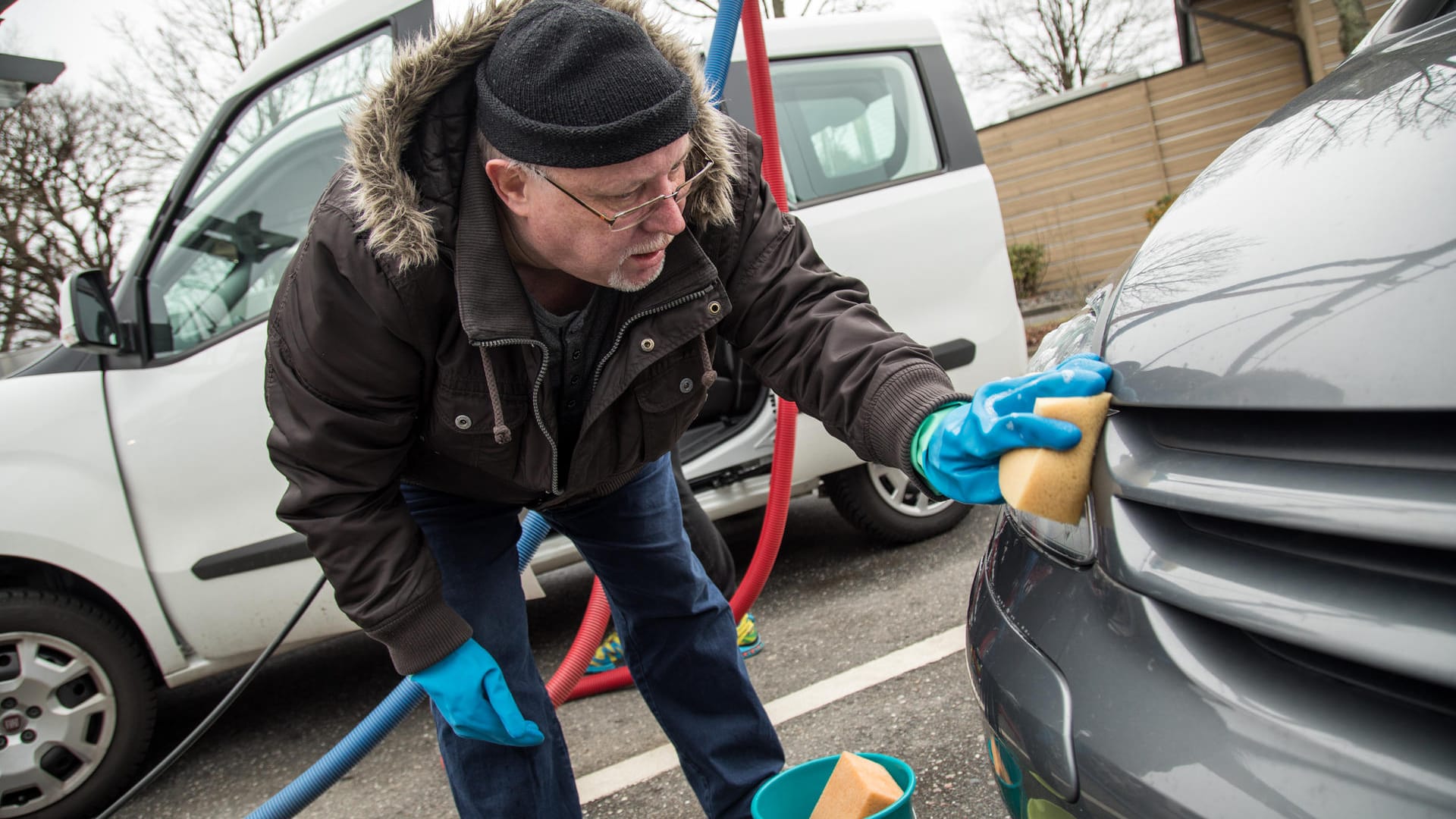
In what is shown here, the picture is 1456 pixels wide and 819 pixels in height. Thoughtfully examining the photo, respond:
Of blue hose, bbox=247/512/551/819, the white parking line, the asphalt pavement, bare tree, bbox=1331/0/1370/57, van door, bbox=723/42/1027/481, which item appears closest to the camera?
blue hose, bbox=247/512/551/819

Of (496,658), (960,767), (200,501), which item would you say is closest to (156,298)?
(200,501)

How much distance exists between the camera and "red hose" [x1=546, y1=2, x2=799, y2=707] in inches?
A: 104

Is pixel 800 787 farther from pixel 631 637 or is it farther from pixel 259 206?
pixel 259 206

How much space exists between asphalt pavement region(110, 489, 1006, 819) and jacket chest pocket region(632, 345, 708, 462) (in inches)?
30.0

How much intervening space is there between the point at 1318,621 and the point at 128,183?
13547 millimetres

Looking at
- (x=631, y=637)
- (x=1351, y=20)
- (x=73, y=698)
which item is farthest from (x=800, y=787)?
(x=1351, y=20)

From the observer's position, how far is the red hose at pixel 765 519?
264 cm

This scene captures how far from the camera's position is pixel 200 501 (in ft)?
9.47

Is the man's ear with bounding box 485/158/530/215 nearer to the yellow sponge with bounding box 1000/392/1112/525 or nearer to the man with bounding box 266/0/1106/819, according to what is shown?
the man with bounding box 266/0/1106/819

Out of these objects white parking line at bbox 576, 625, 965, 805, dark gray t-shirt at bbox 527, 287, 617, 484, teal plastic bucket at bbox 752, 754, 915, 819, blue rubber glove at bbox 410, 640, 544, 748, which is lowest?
white parking line at bbox 576, 625, 965, 805

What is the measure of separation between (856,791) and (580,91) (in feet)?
3.67

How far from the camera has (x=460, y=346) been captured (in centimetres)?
164

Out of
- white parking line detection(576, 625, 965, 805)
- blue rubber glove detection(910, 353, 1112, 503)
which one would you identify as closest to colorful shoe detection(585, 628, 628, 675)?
white parking line detection(576, 625, 965, 805)

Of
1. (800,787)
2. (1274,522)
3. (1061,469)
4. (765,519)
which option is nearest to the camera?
(1274,522)
